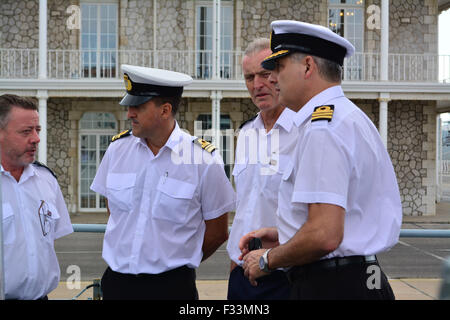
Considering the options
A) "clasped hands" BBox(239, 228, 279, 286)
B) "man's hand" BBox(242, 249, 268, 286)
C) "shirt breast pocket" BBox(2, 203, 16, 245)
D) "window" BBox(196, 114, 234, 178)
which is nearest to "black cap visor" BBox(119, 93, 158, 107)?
"shirt breast pocket" BBox(2, 203, 16, 245)

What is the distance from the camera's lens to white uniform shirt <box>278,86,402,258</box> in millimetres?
1776

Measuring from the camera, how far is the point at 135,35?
16.6 metres

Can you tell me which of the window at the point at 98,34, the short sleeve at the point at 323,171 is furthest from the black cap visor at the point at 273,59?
the window at the point at 98,34

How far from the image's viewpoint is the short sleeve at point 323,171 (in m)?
1.75

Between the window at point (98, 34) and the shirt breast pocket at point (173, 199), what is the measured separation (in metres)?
14.7

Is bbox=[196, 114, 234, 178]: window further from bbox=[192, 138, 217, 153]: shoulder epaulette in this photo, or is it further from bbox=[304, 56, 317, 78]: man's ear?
bbox=[304, 56, 317, 78]: man's ear

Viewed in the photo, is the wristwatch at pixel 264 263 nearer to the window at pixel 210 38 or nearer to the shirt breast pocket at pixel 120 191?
the shirt breast pocket at pixel 120 191

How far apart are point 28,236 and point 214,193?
2.81 ft

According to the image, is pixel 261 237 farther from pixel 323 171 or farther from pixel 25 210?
pixel 25 210

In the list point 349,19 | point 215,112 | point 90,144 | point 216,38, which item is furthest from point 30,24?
point 349,19

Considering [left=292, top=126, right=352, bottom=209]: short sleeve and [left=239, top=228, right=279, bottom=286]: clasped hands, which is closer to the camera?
[left=292, top=126, right=352, bottom=209]: short sleeve

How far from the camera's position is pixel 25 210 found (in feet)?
7.87

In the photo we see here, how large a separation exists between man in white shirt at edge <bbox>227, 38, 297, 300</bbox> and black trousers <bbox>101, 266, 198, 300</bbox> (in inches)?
8.6
